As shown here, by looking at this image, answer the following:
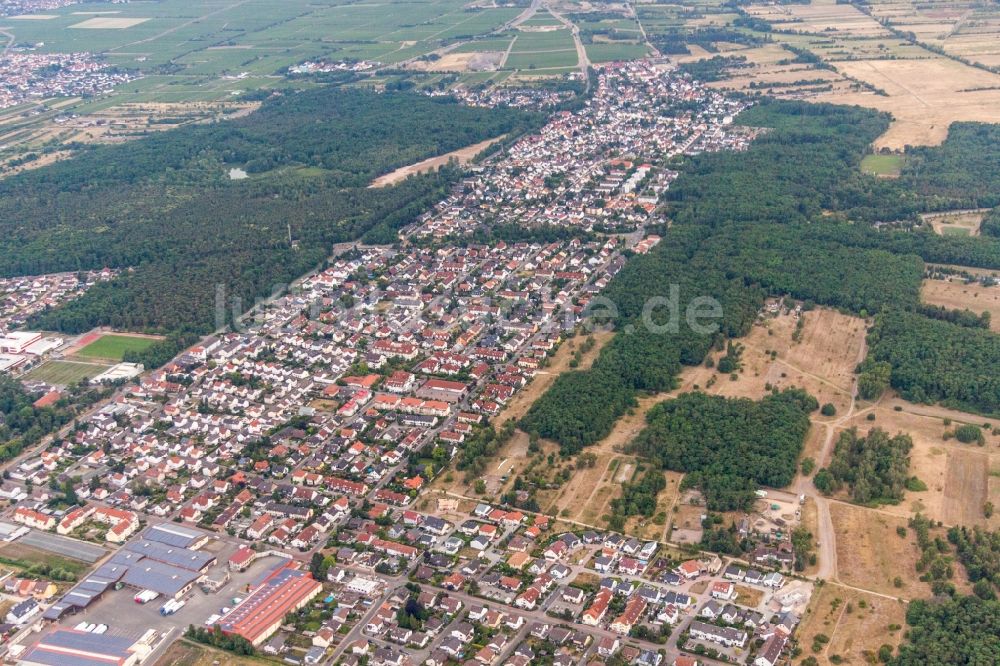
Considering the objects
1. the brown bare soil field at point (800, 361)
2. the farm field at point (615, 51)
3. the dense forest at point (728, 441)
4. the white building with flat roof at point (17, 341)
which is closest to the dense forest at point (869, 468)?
the dense forest at point (728, 441)

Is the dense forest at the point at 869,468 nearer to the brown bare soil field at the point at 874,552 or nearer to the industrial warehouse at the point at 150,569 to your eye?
the brown bare soil field at the point at 874,552

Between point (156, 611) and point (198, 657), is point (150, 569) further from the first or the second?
point (198, 657)

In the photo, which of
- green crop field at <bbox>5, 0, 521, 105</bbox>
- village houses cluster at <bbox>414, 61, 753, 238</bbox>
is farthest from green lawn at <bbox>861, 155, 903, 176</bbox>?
green crop field at <bbox>5, 0, 521, 105</bbox>

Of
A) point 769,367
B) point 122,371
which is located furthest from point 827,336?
point 122,371

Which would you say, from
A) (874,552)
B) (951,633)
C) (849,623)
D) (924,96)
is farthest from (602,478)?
(924,96)

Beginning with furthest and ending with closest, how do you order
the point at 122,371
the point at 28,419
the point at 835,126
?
the point at 835,126
the point at 122,371
the point at 28,419

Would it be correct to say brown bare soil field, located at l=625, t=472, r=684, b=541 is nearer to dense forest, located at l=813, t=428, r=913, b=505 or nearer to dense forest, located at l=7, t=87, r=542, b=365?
dense forest, located at l=813, t=428, r=913, b=505

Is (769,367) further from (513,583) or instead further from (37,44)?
(37,44)
